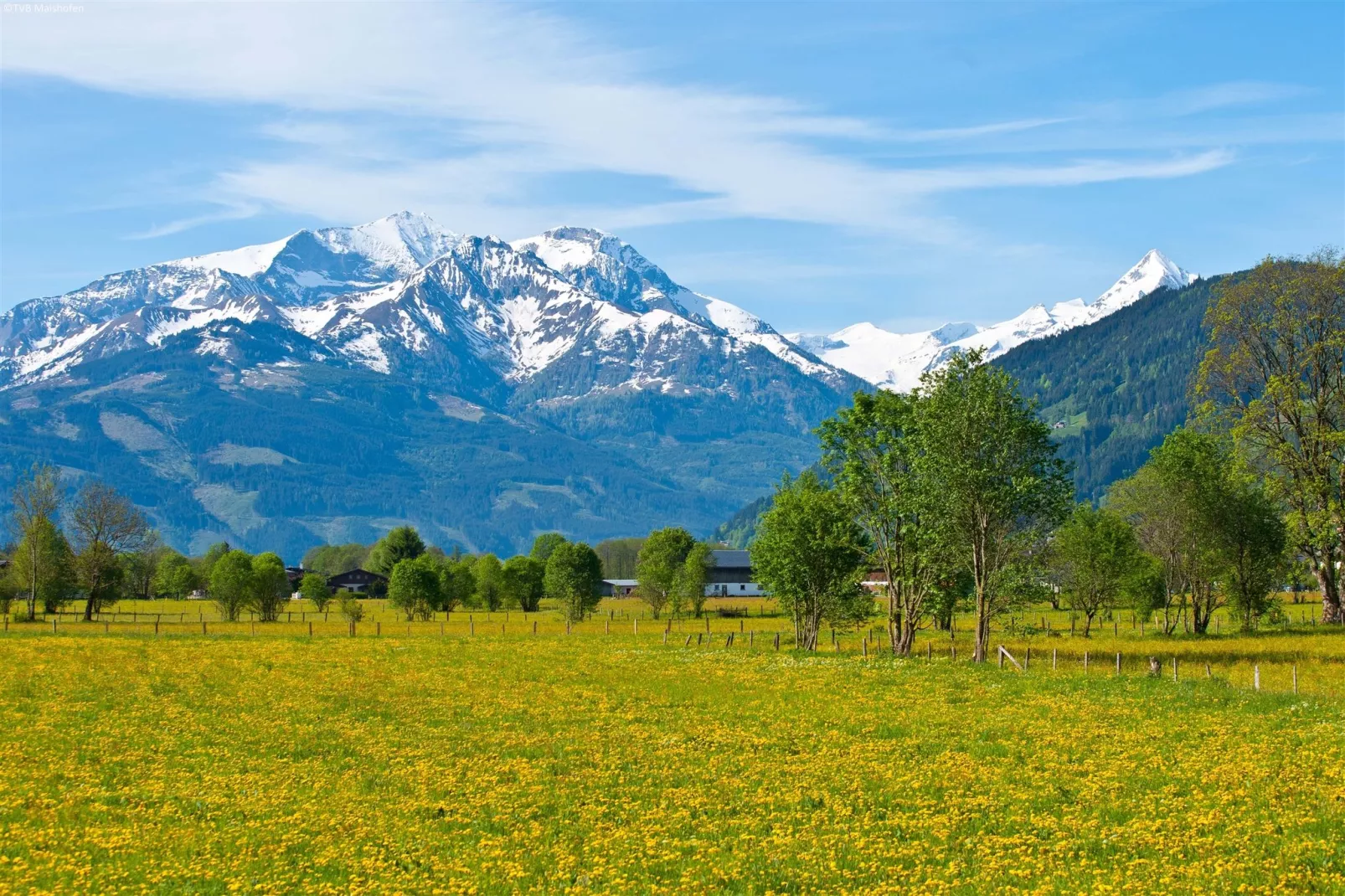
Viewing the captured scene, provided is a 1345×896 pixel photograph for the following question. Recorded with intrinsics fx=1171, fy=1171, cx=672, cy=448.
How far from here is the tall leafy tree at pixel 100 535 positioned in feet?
416

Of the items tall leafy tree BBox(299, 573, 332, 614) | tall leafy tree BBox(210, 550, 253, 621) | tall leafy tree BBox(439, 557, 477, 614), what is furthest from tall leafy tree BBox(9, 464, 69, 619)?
tall leafy tree BBox(299, 573, 332, 614)

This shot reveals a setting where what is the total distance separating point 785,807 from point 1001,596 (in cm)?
3979

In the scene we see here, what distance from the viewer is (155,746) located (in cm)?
3447

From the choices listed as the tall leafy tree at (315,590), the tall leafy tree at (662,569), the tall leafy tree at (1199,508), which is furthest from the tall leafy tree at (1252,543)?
the tall leafy tree at (315,590)

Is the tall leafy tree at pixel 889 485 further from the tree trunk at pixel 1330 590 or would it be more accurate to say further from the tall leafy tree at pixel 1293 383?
the tree trunk at pixel 1330 590

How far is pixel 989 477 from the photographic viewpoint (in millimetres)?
62719

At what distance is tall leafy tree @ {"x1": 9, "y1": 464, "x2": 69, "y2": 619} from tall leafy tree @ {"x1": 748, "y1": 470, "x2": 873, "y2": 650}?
8391 cm

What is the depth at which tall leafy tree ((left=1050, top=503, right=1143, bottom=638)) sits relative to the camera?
91688 millimetres

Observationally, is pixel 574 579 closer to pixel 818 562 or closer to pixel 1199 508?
pixel 818 562

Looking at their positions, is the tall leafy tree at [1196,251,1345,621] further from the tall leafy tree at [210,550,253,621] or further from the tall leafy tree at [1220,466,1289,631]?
the tall leafy tree at [210,550,253,621]

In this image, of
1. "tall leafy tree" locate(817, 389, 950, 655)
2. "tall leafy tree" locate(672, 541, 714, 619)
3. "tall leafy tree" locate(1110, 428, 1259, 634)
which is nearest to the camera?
"tall leafy tree" locate(817, 389, 950, 655)

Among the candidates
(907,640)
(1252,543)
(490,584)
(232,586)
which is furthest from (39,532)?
(1252,543)

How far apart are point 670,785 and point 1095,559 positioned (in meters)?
70.8

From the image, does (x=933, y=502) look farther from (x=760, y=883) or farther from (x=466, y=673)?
(x=760, y=883)
